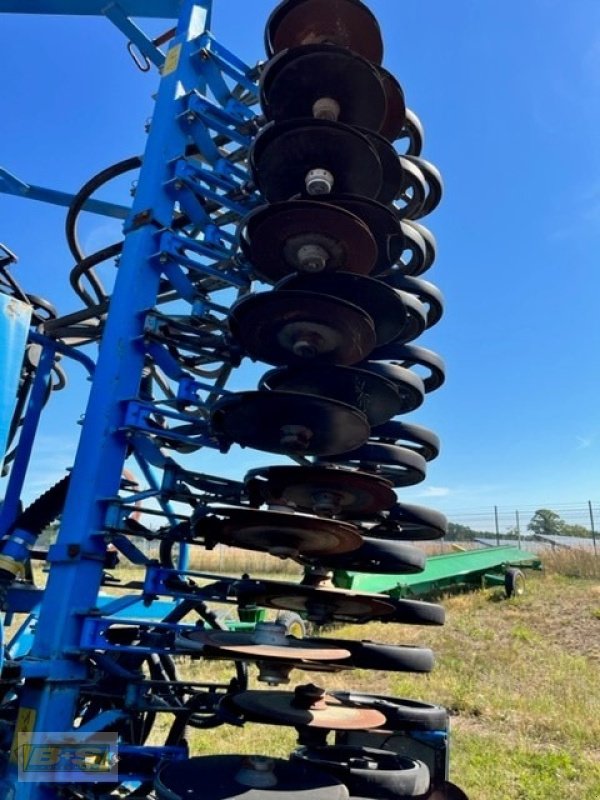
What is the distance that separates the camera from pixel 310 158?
2.87 m

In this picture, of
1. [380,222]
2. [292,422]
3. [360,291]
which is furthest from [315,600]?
[380,222]

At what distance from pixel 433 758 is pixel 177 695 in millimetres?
1404

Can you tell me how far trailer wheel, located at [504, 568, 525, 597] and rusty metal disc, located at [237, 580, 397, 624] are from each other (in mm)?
10042

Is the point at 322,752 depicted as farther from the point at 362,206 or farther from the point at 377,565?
the point at 362,206

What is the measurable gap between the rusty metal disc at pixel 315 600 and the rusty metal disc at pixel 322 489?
326 millimetres

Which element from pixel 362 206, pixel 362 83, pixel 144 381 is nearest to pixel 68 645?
pixel 144 381

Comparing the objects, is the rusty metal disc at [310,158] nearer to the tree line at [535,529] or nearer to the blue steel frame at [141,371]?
the blue steel frame at [141,371]

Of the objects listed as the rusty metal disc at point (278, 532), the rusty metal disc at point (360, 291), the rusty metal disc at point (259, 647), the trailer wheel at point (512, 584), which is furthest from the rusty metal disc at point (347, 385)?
the trailer wheel at point (512, 584)

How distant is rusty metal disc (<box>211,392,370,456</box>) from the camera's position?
8.49 ft

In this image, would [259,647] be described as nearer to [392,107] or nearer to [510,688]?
[392,107]

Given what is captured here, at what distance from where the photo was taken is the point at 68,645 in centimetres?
279
